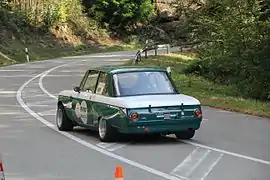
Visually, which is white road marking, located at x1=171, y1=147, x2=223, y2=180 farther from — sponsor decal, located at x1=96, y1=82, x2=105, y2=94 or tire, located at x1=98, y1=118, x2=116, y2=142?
sponsor decal, located at x1=96, y1=82, x2=105, y2=94

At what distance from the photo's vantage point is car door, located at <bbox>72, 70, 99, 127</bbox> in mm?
13500

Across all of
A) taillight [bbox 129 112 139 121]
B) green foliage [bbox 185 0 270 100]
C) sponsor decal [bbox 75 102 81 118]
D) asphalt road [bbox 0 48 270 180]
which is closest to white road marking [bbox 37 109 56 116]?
asphalt road [bbox 0 48 270 180]

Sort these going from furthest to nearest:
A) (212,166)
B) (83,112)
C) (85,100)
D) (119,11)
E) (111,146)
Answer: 1. (119,11)
2. (83,112)
3. (85,100)
4. (111,146)
5. (212,166)

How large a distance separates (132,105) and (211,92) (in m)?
13.6

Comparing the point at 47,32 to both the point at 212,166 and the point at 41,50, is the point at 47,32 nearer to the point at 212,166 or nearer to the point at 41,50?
the point at 41,50

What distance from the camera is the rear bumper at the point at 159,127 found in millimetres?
12266

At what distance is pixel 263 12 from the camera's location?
1030 inches

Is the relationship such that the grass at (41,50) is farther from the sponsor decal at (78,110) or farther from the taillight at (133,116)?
the taillight at (133,116)

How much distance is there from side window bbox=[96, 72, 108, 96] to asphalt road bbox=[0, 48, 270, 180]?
94cm

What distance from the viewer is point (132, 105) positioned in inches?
482

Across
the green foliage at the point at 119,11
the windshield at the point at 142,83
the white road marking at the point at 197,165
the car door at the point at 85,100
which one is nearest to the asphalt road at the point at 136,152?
the white road marking at the point at 197,165

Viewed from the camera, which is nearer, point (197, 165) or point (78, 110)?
point (197, 165)

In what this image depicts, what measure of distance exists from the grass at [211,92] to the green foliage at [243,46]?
74cm

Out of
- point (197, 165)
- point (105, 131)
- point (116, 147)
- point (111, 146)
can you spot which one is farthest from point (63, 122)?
point (197, 165)
